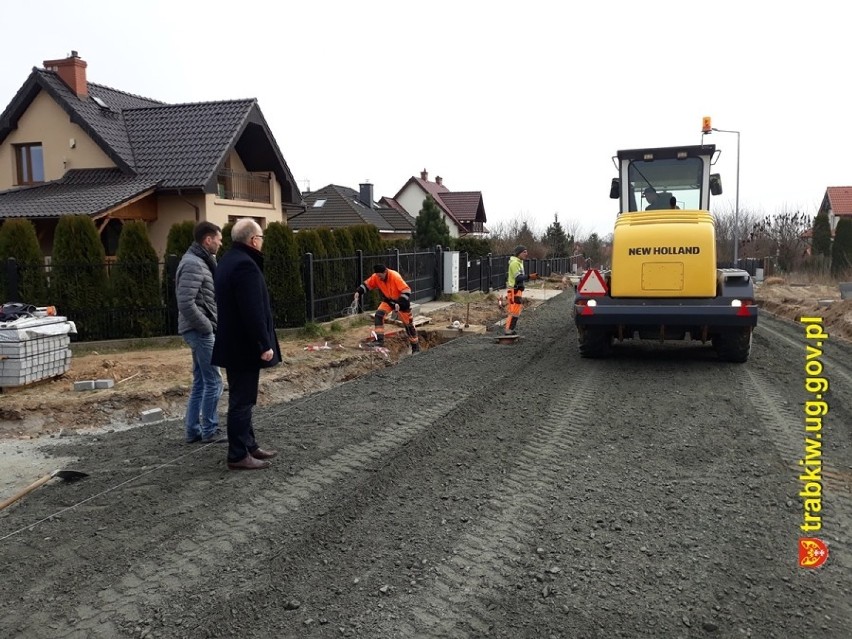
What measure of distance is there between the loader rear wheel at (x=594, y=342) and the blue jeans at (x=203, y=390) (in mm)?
5537

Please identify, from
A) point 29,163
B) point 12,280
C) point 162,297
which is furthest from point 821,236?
point 12,280

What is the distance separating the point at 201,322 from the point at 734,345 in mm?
6857

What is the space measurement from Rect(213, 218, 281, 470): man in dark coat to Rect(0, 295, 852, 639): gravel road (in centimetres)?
35

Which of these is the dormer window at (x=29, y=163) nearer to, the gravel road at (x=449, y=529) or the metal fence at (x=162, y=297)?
the metal fence at (x=162, y=297)

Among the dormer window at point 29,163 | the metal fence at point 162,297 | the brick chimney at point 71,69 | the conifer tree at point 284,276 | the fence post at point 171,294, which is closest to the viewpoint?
the metal fence at point 162,297

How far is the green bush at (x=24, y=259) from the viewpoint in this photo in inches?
448

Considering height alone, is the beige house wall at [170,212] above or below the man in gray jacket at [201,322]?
above

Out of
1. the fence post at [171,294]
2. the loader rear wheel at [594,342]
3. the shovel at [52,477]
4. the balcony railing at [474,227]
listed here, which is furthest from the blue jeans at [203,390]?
the balcony railing at [474,227]

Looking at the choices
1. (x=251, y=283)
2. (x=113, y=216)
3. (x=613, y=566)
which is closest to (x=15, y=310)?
(x=251, y=283)

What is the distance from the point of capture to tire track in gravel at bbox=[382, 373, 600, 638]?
2959 mm

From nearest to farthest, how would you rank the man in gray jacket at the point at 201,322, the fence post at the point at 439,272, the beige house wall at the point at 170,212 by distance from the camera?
the man in gray jacket at the point at 201,322 < the beige house wall at the point at 170,212 < the fence post at the point at 439,272

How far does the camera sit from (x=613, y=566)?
3.44 metres

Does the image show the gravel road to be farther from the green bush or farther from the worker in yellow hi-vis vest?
the green bush

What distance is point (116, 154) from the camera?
1970 centimetres
